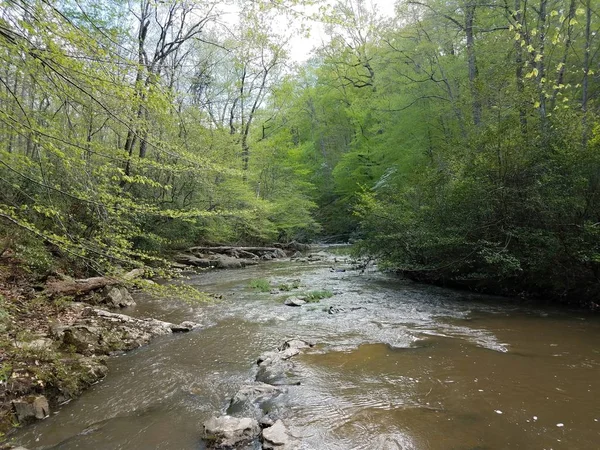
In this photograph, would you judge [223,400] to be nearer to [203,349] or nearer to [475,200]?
[203,349]

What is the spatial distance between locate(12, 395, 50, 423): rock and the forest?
1457mm

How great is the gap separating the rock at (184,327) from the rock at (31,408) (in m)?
2.87

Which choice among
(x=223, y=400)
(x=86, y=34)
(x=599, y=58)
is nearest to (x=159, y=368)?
(x=223, y=400)

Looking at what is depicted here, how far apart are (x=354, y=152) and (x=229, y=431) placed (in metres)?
21.0

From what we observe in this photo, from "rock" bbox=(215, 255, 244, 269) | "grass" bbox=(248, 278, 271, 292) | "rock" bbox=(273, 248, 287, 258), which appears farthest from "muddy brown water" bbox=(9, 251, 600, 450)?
"rock" bbox=(273, 248, 287, 258)

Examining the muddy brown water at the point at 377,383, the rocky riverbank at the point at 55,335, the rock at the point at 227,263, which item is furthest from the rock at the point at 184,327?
the rock at the point at 227,263

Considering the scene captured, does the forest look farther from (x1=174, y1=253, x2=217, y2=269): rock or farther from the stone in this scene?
the stone

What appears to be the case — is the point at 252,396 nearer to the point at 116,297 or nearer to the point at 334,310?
the point at 334,310

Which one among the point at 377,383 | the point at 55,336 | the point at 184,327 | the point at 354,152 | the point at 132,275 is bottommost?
the point at 184,327

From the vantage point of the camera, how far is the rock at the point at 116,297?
25.8 ft

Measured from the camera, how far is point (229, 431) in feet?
10.1

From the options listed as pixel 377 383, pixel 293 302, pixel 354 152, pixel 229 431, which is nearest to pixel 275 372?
pixel 377 383

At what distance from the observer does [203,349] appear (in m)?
5.55

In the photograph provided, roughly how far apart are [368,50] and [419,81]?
778 centimetres
